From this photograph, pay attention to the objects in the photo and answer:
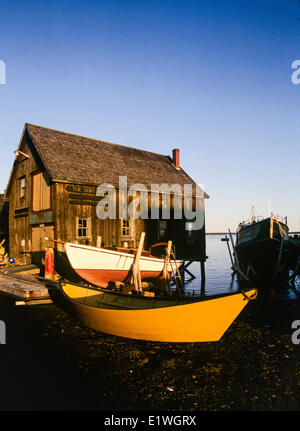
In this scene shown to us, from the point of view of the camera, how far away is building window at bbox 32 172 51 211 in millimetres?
18031

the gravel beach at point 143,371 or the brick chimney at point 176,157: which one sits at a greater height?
the brick chimney at point 176,157

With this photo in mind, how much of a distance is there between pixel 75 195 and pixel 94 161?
4.01m

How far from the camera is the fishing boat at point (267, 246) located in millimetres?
19469

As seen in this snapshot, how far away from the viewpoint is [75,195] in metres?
17.6

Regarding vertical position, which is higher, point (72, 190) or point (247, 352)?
point (72, 190)

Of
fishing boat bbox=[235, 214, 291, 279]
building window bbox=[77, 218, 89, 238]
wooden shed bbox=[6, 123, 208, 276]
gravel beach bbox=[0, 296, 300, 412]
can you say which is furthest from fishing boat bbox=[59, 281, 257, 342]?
fishing boat bbox=[235, 214, 291, 279]

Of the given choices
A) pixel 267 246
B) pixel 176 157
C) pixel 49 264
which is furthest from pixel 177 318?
pixel 176 157

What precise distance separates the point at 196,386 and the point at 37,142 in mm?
17556

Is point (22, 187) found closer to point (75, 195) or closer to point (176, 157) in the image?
point (75, 195)

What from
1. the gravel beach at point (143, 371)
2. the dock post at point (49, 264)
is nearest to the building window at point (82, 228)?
the dock post at point (49, 264)

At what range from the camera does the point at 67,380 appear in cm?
635

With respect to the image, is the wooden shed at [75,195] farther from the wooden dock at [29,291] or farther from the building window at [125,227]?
the wooden dock at [29,291]

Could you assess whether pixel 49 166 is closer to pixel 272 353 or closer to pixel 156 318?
pixel 156 318
